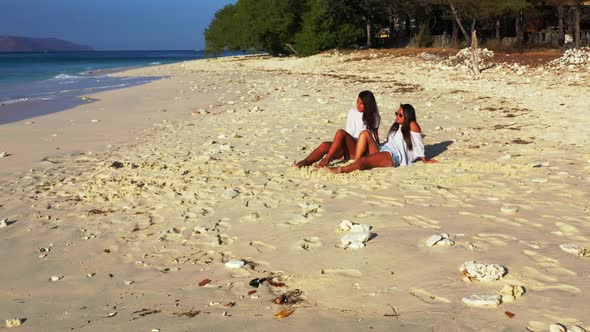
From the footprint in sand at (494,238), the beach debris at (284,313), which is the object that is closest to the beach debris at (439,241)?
the footprint in sand at (494,238)

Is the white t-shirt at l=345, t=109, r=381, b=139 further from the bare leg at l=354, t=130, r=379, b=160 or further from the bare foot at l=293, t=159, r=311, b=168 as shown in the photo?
the bare foot at l=293, t=159, r=311, b=168

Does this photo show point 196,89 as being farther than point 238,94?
Yes

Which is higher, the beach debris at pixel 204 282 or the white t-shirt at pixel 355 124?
the white t-shirt at pixel 355 124

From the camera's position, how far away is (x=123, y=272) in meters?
4.26

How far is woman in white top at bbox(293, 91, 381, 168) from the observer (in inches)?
284

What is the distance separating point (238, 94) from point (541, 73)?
31.6 ft

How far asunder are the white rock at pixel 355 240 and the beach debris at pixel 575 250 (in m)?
1.44

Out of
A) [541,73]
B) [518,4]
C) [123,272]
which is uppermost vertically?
[518,4]

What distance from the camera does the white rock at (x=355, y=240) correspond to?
170 inches

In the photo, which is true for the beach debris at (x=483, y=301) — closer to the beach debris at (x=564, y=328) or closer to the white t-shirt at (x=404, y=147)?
the beach debris at (x=564, y=328)

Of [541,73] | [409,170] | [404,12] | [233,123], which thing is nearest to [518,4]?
[404,12]

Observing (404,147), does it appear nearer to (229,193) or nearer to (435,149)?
(435,149)

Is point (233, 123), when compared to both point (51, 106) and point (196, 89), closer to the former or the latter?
point (51, 106)

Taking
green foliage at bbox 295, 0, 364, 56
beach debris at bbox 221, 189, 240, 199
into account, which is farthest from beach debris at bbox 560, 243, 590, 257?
green foliage at bbox 295, 0, 364, 56
